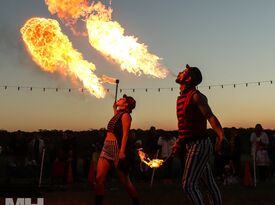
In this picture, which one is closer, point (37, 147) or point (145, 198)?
point (145, 198)

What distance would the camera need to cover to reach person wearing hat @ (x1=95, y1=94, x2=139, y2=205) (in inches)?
324

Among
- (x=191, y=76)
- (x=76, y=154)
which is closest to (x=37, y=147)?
(x=76, y=154)

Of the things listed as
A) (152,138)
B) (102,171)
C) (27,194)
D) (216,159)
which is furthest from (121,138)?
(216,159)

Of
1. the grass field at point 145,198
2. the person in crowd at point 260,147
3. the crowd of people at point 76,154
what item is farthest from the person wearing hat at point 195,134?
the person in crowd at point 260,147

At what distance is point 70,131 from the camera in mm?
18406

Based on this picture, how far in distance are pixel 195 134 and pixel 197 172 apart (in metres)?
0.46

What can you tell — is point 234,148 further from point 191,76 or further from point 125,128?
point 191,76

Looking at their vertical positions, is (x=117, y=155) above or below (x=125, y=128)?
below

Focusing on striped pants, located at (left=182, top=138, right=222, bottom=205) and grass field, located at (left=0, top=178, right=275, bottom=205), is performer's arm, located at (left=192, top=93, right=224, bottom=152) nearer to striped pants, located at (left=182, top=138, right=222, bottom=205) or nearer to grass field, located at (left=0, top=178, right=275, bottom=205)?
striped pants, located at (left=182, top=138, right=222, bottom=205)

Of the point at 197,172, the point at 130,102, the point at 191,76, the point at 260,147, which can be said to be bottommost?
the point at 197,172

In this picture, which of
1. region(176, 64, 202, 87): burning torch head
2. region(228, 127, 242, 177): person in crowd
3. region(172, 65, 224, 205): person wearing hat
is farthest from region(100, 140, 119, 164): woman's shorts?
region(228, 127, 242, 177): person in crowd

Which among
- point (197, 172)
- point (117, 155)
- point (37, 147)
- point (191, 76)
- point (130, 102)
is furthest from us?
point (37, 147)

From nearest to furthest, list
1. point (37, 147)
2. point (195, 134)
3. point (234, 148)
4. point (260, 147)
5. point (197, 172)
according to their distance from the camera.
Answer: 1. point (197, 172)
2. point (195, 134)
3. point (260, 147)
4. point (234, 148)
5. point (37, 147)

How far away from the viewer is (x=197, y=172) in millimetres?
6188
